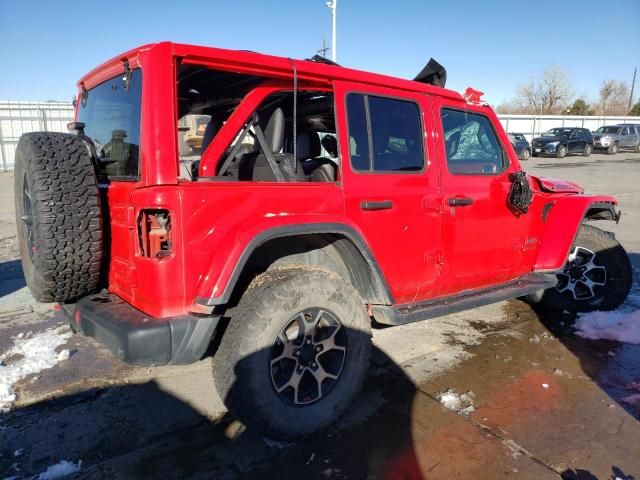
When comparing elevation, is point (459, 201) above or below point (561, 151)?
below

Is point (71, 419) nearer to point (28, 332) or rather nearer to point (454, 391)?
point (28, 332)

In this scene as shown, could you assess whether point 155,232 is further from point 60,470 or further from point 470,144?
point 470,144

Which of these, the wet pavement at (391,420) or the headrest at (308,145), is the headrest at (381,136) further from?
the wet pavement at (391,420)

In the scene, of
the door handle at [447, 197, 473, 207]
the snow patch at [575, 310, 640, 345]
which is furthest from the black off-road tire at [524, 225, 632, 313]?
the door handle at [447, 197, 473, 207]

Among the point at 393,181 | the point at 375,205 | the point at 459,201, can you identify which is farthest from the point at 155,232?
the point at 459,201

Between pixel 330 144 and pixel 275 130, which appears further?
pixel 330 144

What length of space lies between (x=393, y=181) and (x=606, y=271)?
2.85 meters

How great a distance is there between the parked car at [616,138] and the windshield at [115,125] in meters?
35.0

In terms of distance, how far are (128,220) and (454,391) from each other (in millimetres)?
2384

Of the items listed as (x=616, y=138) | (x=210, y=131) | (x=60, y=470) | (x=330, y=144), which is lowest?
(x=60, y=470)

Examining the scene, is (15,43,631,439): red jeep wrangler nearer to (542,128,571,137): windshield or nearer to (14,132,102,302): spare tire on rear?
(14,132,102,302): spare tire on rear

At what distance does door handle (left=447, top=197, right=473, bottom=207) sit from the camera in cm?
338

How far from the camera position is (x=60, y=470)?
2.48 metres

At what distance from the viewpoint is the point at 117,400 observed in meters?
3.19
